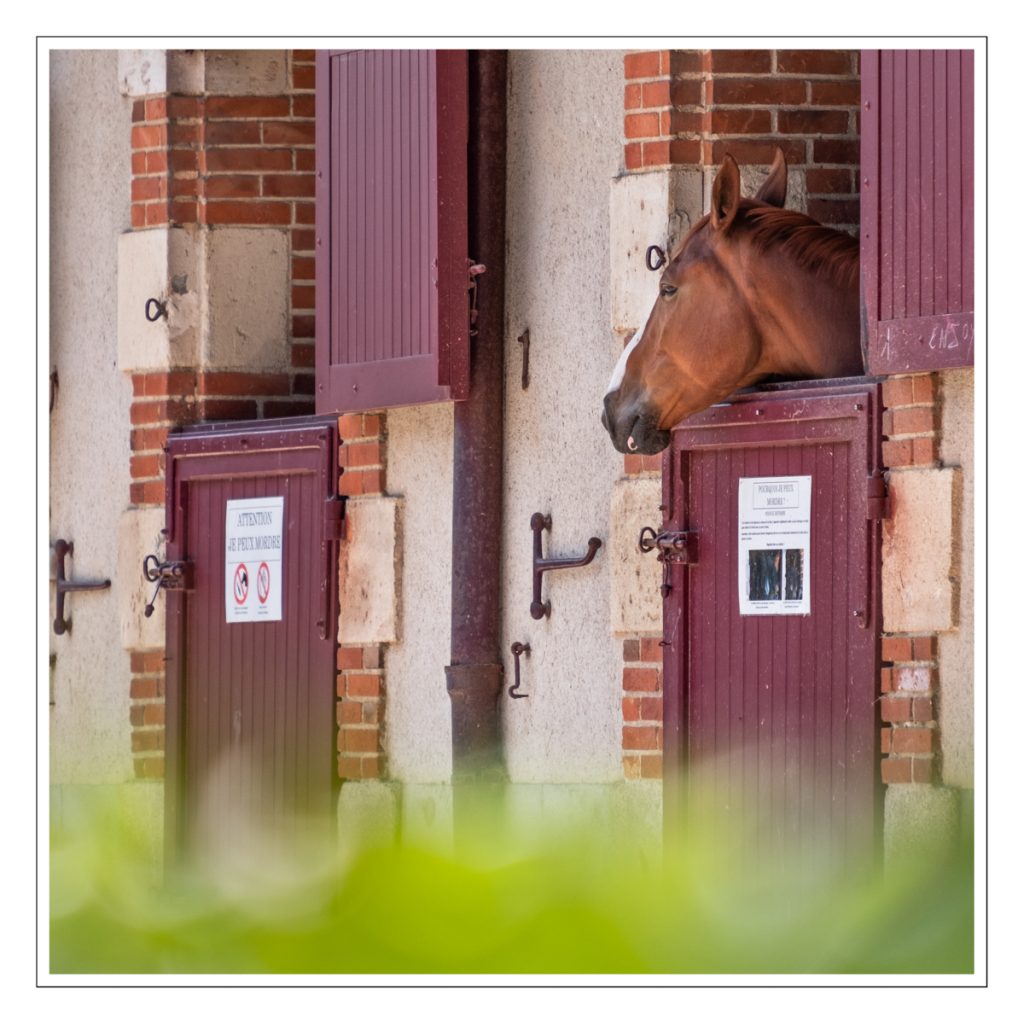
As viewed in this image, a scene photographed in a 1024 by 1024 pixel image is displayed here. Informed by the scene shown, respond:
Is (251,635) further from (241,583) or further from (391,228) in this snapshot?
(391,228)

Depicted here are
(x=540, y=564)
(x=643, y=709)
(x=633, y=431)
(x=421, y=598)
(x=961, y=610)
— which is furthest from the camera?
(x=421, y=598)

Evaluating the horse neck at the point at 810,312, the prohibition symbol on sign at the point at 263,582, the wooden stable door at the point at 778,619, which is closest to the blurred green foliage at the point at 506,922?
the wooden stable door at the point at 778,619

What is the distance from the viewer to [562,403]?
27.2 feet

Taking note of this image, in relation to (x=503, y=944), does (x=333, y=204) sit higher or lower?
higher

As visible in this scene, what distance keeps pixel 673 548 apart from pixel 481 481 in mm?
1001

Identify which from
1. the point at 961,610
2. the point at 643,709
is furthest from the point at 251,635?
the point at 961,610

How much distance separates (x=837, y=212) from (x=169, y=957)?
3.45 m

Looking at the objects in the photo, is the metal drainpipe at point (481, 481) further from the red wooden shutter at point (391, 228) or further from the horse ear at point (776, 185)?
the horse ear at point (776, 185)

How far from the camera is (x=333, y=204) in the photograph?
28.8ft

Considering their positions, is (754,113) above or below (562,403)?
above

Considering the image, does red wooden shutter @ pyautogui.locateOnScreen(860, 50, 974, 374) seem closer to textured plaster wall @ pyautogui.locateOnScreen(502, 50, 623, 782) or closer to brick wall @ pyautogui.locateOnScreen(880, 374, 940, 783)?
brick wall @ pyautogui.locateOnScreen(880, 374, 940, 783)

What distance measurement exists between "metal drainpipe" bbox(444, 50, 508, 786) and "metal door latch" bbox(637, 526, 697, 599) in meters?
0.87
